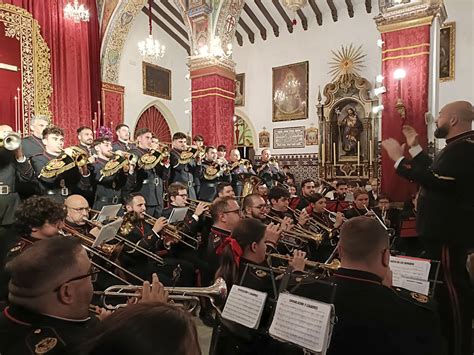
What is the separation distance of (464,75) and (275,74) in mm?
6579

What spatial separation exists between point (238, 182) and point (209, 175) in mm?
1179

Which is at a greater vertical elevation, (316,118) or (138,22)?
(138,22)

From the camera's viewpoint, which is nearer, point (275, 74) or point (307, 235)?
point (307, 235)

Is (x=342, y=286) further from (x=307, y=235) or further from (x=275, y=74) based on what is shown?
(x=275, y=74)

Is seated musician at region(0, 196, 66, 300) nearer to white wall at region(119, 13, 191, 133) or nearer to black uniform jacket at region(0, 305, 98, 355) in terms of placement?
black uniform jacket at region(0, 305, 98, 355)

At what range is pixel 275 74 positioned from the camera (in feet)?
53.0

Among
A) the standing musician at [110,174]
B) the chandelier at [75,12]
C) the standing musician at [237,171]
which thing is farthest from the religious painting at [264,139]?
the standing musician at [110,174]

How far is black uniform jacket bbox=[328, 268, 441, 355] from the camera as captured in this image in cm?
163

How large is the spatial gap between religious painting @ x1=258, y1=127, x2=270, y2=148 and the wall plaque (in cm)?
28

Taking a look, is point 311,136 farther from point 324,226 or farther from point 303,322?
point 303,322

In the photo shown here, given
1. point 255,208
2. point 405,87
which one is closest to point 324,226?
point 255,208

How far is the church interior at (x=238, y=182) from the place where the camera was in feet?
5.42

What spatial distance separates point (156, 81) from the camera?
16.0 metres

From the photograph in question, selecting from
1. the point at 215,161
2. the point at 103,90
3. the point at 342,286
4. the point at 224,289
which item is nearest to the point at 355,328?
the point at 342,286
